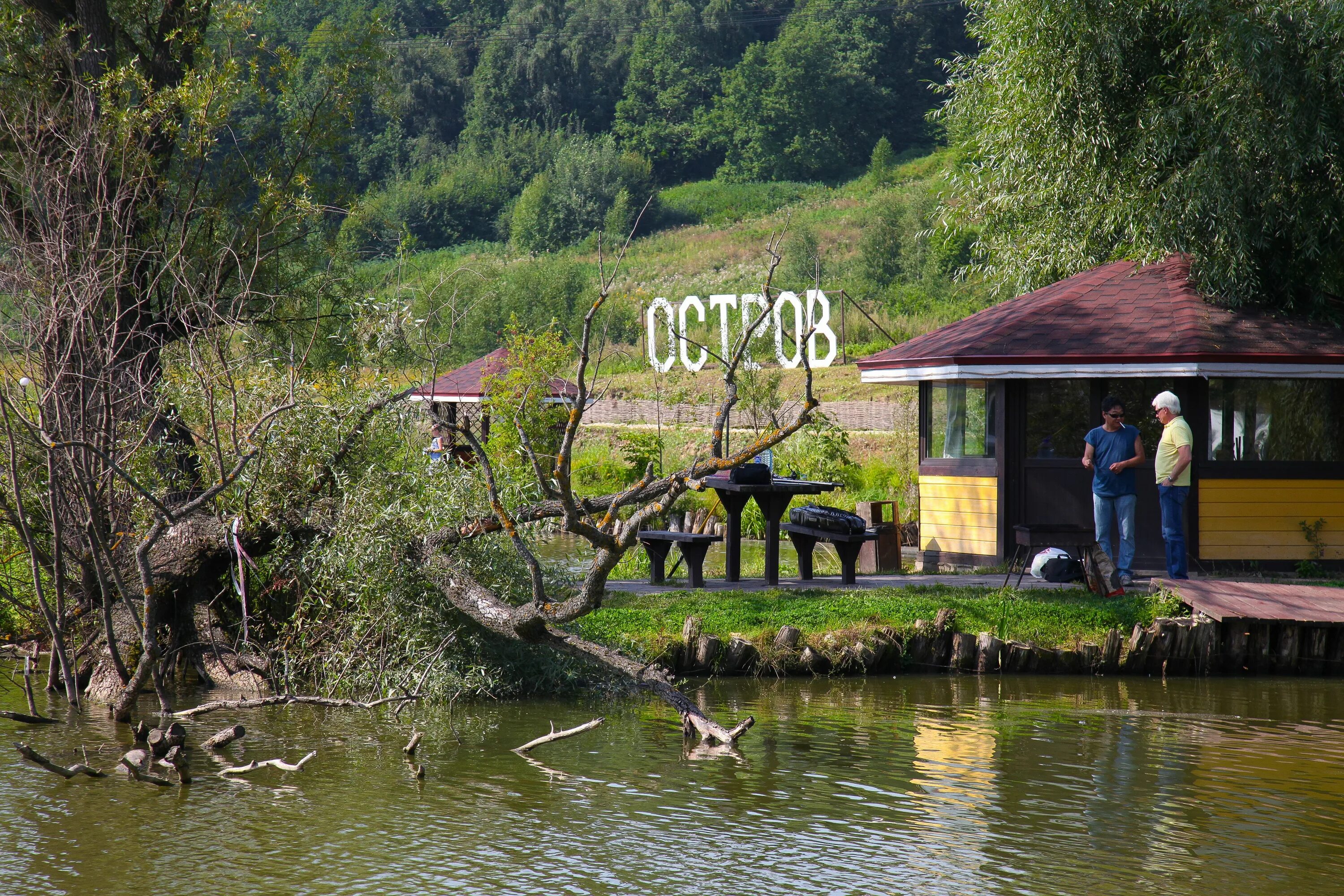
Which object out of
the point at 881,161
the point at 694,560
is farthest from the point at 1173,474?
the point at 881,161

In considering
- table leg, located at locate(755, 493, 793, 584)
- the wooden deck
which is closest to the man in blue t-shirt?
the wooden deck

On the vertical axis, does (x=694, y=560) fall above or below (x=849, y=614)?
above

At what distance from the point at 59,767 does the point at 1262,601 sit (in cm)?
940

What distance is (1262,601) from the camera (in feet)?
37.6

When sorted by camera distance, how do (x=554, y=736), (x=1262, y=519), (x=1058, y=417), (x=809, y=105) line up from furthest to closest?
(x=809, y=105), (x=1058, y=417), (x=1262, y=519), (x=554, y=736)

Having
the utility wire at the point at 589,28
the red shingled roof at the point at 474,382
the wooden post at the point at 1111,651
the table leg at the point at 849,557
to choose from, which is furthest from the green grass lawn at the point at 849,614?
the utility wire at the point at 589,28

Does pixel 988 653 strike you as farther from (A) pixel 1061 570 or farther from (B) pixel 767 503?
(B) pixel 767 503

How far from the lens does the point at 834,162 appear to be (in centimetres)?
7506

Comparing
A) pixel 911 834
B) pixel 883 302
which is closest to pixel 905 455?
pixel 911 834

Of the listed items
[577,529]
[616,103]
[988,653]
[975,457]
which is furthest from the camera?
[616,103]

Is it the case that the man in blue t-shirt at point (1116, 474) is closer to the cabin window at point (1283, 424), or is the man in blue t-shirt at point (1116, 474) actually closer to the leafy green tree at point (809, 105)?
the cabin window at point (1283, 424)

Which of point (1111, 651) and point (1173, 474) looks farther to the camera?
point (1173, 474)

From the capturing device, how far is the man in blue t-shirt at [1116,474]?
495 inches

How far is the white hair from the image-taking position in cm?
1247
